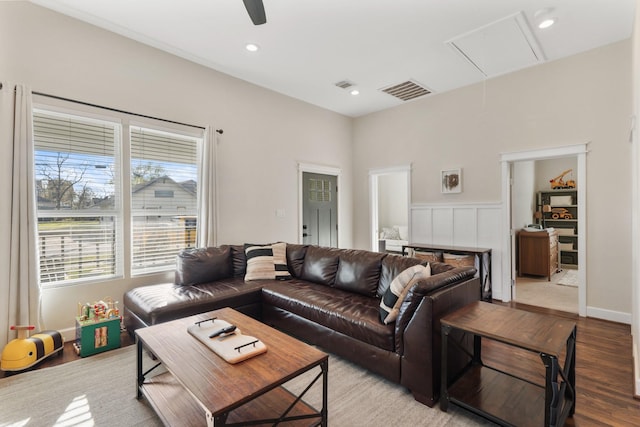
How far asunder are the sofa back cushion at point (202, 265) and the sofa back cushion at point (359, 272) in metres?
1.40

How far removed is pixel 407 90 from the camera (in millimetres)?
4824

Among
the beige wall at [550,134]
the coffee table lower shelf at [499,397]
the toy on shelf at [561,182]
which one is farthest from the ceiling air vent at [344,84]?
the toy on shelf at [561,182]

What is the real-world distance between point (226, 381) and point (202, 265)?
88.8 inches

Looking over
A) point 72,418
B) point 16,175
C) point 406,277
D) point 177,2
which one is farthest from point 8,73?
point 406,277

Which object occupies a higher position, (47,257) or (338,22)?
(338,22)

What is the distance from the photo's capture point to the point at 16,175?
2680 millimetres

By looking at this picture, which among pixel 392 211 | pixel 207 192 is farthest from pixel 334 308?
pixel 392 211

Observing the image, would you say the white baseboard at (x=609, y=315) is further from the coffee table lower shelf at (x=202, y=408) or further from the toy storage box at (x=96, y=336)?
the toy storage box at (x=96, y=336)

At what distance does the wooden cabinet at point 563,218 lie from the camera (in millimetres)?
6875

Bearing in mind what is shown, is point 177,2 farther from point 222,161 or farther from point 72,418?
point 72,418

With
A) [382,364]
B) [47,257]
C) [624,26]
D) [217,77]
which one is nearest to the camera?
[382,364]

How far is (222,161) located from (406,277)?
3.08 metres

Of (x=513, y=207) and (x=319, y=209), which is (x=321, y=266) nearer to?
(x=319, y=209)

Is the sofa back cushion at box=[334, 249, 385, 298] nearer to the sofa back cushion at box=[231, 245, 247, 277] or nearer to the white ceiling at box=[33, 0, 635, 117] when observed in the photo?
the sofa back cushion at box=[231, 245, 247, 277]
